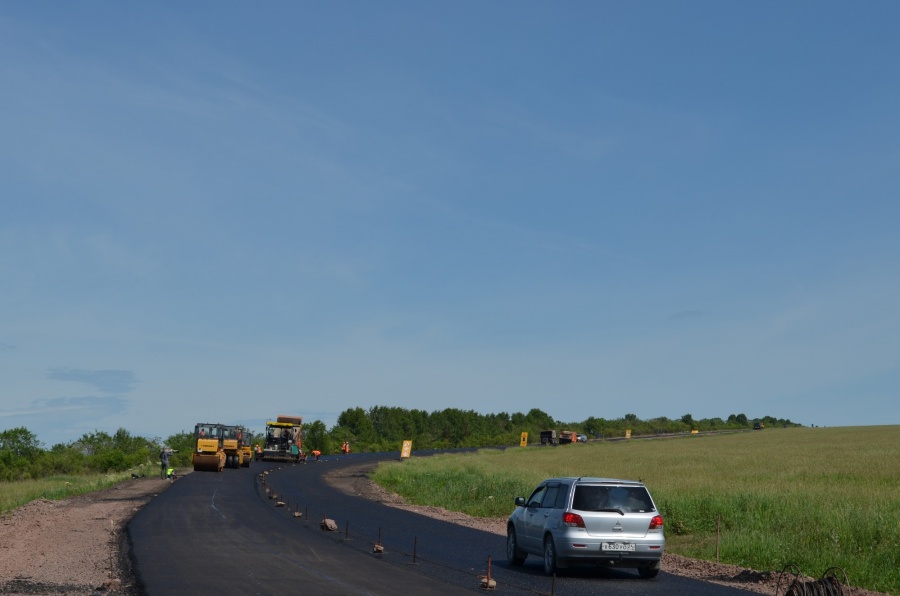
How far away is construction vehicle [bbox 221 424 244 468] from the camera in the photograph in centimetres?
6781

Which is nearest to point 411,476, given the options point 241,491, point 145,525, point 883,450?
point 241,491

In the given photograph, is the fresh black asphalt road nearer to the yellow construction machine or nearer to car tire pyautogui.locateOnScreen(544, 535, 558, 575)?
car tire pyautogui.locateOnScreen(544, 535, 558, 575)

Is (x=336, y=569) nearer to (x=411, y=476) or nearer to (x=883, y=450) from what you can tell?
(x=411, y=476)

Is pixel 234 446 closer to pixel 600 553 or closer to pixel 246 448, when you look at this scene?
pixel 246 448

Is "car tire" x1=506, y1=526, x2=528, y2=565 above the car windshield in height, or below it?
below

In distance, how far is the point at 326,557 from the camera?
22.7 m

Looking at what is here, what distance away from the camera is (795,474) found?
182ft

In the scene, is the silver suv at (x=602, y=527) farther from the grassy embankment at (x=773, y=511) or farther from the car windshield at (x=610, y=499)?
the grassy embankment at (x=773, y=511)

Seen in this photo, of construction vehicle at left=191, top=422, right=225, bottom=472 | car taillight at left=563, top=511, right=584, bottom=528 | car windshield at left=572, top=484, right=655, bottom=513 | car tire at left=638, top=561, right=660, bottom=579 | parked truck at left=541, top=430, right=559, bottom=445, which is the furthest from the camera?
parked truck at left=541, top=430, right=559, bottom=445

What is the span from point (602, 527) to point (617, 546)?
1.47ft

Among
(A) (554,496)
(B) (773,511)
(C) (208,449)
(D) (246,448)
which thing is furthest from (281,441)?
(A) (554,496)

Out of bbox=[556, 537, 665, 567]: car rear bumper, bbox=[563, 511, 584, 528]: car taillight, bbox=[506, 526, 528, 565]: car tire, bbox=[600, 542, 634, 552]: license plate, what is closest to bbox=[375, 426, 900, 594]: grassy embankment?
bbox=[556, 537, 665, 567]: car rear bumper

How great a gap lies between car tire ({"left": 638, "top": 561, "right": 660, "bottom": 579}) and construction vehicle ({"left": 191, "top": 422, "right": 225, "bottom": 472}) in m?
48.2

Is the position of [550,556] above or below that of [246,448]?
below
